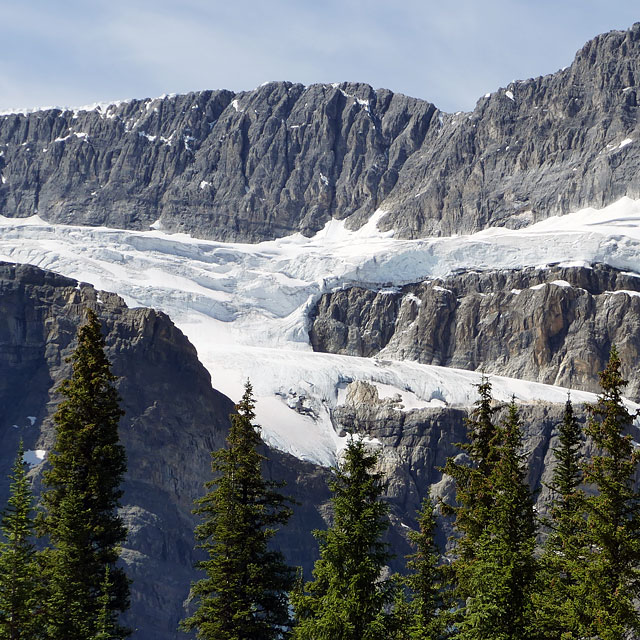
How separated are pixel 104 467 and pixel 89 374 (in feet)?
10.1

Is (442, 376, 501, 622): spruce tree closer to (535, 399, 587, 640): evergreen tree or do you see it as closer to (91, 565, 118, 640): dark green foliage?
(535, 399, 587, 640): evergreen tree

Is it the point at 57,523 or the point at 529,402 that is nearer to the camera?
the point at 57,523

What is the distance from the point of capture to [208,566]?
37000mm

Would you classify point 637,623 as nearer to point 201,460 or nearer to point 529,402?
point 201,460

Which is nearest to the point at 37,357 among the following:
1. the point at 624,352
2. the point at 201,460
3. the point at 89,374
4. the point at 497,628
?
the point at 201,460

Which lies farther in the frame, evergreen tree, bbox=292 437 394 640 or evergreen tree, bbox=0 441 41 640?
evergreen tree, bbox=0 441 41 640

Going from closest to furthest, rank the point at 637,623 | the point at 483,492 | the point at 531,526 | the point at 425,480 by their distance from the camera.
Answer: the point at 637,623 < the point at 531,526 < the point at 483,492 < the point at 425,480

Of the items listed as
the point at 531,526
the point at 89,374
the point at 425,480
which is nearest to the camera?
the point at 531,526

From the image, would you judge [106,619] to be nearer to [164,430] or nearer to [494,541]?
[494,541]

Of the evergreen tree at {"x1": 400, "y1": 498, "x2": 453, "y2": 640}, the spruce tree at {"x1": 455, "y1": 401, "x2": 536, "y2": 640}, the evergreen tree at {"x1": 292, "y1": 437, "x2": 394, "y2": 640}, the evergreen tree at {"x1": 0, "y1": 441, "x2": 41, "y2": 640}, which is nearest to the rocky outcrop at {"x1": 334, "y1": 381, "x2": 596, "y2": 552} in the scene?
the evergreen tree at {"x1": 400, "y1": 498, "x2": 453, "y2": 640}

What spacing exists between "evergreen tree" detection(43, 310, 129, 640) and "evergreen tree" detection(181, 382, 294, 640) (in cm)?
302

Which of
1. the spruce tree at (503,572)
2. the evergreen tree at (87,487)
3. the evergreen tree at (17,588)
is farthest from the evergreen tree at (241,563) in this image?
the spruce tree at (503,572)

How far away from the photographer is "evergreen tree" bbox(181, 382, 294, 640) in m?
36.5

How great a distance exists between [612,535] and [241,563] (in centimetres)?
1171
